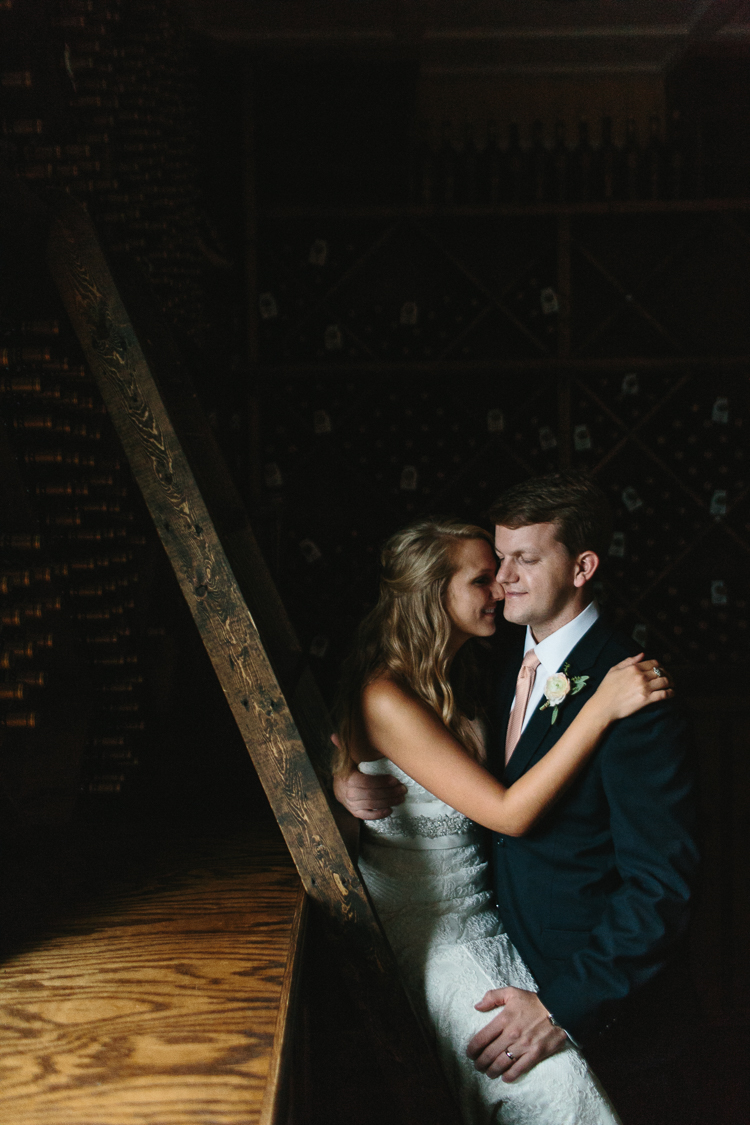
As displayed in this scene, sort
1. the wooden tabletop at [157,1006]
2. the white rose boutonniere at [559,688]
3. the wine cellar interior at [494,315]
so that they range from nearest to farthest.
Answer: the wooden tabletop at [157,1006], the white rose boutonniere at [559,688], the wine cellar interior at [494,315]

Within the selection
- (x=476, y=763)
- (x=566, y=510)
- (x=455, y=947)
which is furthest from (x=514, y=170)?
(x=455, y=947)

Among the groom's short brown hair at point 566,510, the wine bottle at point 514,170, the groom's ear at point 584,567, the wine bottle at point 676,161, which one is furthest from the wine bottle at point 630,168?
the groom's ear at point 584,567

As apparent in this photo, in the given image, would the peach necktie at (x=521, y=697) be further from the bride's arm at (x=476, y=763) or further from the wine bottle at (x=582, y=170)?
the wine bottle at (x=582, y=170)

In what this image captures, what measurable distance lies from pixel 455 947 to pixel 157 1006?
669mm

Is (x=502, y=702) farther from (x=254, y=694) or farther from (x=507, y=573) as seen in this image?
(x=254, y=694)

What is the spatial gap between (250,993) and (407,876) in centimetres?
64

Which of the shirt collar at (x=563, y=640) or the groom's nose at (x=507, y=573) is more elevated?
the groom's nose at (x=507, y=573)

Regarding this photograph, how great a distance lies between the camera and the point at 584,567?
1693mm

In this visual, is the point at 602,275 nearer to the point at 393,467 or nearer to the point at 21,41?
the point at 393,467

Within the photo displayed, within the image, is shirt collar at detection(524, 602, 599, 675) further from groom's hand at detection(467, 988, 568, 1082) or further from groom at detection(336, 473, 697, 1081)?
groom's hand at detection(467, 988, 568, 1082)

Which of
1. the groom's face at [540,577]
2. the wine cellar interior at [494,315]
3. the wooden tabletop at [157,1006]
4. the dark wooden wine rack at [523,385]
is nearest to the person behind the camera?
the wooden tabletop at [157,1006]

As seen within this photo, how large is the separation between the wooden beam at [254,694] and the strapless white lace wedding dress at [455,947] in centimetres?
9

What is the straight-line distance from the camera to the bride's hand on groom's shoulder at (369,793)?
5.58 feet

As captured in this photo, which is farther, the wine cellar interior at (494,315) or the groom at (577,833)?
the wine cellar interior at (494,315)
